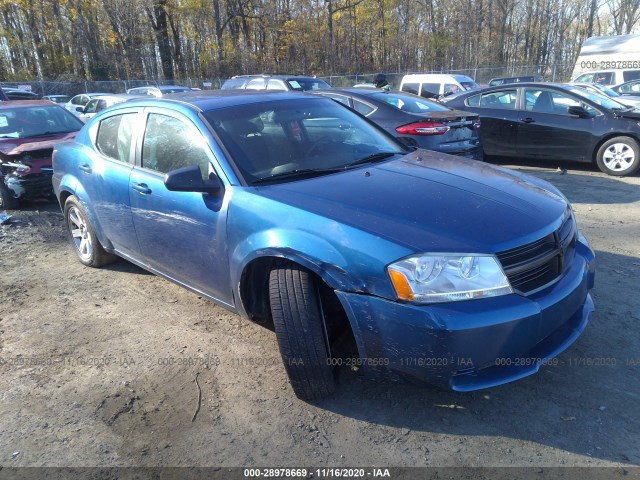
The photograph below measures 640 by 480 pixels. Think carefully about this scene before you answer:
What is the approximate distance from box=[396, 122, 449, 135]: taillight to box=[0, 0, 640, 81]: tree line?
30937mm

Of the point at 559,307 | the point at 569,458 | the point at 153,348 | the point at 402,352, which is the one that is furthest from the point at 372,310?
the point at 153,348

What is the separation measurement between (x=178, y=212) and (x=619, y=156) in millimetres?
7617

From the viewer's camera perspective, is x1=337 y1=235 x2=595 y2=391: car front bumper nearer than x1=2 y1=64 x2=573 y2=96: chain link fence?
Yes

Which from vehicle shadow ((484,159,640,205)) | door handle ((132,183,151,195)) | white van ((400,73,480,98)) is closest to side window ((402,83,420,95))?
white van ((400,73,480,98))

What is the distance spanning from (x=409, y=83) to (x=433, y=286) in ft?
52.8

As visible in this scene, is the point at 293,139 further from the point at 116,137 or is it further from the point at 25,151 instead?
the point at 25,151

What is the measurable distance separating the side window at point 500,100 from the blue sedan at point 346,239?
234 inches

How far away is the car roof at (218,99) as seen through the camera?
355 cm

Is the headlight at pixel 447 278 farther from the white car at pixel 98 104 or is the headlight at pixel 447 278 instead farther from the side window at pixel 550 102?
the white car at pixel 98 104

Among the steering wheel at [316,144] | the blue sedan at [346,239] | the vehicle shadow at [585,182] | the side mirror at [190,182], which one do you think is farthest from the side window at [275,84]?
the side mirror at [190,182]

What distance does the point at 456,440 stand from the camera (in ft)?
8.21

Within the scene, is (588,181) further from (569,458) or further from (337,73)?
(337,73)

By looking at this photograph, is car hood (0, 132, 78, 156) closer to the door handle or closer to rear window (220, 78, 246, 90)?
the door handle

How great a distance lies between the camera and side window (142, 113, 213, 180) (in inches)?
129
